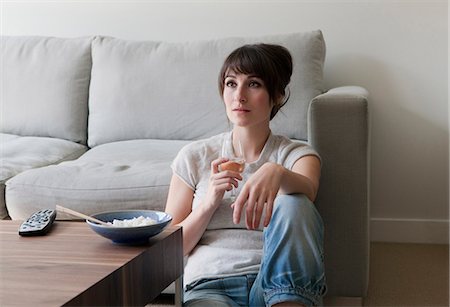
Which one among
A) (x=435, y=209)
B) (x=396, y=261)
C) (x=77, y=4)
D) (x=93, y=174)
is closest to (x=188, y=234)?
(x=93, y=174)

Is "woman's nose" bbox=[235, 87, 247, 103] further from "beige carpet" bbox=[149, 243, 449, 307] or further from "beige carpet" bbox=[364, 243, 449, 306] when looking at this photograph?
"beige carpet" bbox=[364, 243, 449, 306]

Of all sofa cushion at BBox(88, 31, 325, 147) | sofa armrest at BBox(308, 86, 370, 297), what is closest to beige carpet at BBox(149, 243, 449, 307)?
sofa armrest at BBox(308, 86, 370, 297)

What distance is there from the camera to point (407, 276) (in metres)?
2.24

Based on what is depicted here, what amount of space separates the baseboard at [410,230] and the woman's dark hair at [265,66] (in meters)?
1.37

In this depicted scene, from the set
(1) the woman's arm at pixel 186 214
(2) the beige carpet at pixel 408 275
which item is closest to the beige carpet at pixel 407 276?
(2) the beige carpet at pixel 408 275

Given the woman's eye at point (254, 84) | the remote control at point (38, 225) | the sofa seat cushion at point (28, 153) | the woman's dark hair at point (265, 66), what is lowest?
the sofa seat cushion at point (28, 153)

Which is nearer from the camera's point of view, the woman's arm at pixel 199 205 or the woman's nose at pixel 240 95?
the woman's arm at pixel 199 205

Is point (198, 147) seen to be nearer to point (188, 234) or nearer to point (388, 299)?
point (188, 234)

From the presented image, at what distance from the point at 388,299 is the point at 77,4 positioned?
6.26ft

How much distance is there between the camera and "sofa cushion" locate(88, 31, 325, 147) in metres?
2.34

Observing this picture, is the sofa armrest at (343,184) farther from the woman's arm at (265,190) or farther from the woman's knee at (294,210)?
the woman's knee at (294,210)

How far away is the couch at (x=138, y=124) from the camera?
1792mm

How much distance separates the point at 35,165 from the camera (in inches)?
83.2

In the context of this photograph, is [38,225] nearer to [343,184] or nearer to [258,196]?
[258,196]
